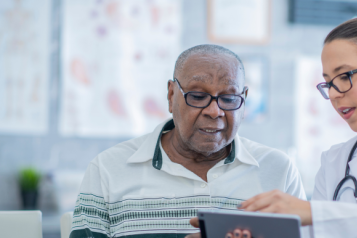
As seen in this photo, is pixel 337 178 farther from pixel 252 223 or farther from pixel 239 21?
pixel 239 21

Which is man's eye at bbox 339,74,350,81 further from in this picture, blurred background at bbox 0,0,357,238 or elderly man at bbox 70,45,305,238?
blurred background at bbox 0,0,357,238

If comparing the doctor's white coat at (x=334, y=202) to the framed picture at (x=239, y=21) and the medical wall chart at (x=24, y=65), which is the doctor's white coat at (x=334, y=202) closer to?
the framed picture at (x=239, y=21)

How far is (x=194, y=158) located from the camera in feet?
4.96

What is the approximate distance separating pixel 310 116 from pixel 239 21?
996 mm

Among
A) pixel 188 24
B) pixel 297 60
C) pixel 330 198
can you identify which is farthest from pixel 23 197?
pixel 297 60

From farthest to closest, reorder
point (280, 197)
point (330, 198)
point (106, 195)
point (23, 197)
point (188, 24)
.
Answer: point (188, 24)
point (23, 197)
point (106, 195)
point (330, 198)
point (280, 197)

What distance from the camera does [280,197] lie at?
0.90 metres

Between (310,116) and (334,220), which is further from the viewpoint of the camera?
(310,116)

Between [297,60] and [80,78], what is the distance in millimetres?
1787

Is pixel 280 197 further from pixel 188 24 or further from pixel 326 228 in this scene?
pixel 188 24

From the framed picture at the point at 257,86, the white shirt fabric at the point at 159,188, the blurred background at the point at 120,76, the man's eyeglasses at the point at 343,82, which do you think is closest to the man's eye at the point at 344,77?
the man's eyeglasses at the point at 343,82

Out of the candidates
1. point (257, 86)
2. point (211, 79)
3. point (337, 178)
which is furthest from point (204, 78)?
point (257, 86)

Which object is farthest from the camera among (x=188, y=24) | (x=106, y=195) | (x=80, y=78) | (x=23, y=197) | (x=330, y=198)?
(x=188, y=24)

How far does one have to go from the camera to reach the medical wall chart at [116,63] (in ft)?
9.32
